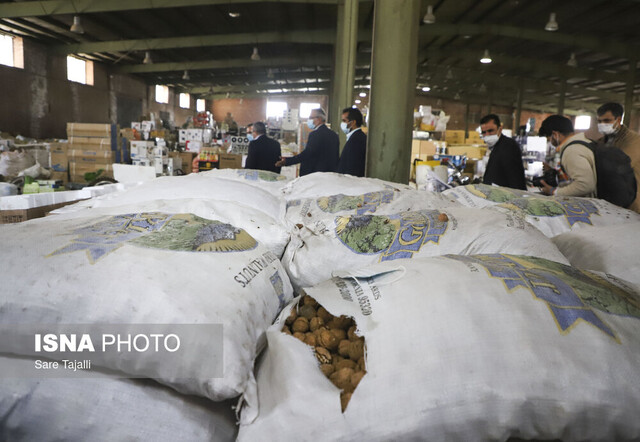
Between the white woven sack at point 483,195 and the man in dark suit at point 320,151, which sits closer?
the white woven sack at point 483,195

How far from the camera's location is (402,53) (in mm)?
3523

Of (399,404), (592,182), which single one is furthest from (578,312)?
(592,182)

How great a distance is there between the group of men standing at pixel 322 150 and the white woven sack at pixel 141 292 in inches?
127

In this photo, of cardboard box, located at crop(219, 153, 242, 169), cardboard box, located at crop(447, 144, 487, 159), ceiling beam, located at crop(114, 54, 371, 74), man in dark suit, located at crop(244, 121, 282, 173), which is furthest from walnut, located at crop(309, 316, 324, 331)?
ceiling beam, located at crop(114, 54, 371, 74)

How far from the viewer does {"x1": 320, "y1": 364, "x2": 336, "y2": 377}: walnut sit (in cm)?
94

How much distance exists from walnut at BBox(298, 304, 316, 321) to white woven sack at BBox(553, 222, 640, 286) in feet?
3.30

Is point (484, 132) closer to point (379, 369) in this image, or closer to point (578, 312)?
point (578, 312)

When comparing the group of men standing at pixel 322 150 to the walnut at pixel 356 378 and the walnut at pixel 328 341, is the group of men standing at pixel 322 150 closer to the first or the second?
the walnut at pixel 328 341

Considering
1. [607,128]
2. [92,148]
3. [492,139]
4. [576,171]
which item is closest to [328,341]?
[576,171]

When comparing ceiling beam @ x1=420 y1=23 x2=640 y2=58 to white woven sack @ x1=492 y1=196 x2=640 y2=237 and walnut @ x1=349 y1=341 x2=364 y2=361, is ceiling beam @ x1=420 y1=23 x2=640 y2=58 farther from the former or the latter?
walnut @ x1=349 y1=341 x2=364 y2=361

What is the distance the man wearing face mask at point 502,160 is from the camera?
11.1ft

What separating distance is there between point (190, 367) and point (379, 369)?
39 cm

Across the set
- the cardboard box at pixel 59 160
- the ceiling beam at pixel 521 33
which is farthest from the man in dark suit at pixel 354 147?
the ceiling beam at pixel 521 33

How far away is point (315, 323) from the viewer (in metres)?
1.08
